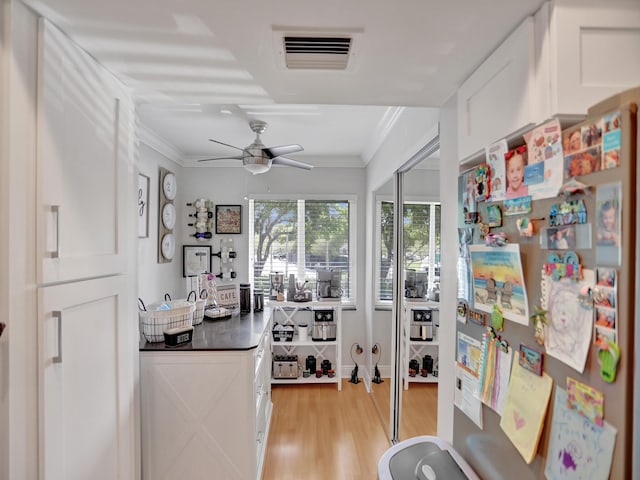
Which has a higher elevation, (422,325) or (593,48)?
(593,48)

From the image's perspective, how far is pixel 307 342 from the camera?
361 centimetres

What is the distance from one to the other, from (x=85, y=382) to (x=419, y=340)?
1.74m

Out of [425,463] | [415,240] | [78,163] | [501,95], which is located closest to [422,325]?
[415,240]

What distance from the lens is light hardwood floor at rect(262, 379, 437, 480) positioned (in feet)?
7.21

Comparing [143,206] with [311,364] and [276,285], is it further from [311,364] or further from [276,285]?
[311,364]

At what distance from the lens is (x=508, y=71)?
922 mm

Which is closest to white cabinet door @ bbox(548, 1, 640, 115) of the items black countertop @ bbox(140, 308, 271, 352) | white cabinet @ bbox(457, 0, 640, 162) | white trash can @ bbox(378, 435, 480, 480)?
white cabinet @ bbox(457, 0, 640, 162)

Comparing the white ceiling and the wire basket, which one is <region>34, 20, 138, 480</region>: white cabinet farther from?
the wire basket

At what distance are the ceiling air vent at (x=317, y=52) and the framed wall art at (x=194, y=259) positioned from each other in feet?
9.83

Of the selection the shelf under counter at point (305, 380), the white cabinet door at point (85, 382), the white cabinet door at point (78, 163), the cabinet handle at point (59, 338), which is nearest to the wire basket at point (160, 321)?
the white cabinet door at point (85, 382)

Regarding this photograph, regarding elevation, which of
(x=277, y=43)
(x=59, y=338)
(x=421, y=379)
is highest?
(x=277, y=43)

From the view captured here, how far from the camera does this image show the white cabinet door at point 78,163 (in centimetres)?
96

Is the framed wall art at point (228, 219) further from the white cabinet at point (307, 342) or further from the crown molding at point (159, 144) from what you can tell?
the white cabinet at point (307, 342)

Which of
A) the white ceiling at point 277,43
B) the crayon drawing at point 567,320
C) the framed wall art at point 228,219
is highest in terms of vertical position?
the white ceiling at point 277,43
